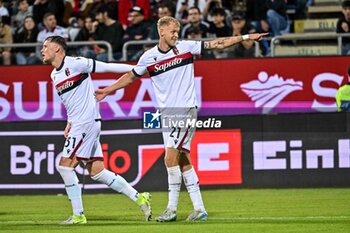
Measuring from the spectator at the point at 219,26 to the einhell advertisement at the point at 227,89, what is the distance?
40.0 inches

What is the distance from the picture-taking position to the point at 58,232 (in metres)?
12.1

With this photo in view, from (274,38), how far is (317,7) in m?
3.35

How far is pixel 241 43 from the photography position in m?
22.2

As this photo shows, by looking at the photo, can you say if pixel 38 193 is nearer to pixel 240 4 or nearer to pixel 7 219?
pixel 7 219

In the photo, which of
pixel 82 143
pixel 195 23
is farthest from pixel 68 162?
pixel 195 23

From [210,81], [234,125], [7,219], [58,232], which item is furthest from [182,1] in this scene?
[58,232]

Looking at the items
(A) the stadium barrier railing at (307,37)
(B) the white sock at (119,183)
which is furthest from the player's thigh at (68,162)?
(A) the stadium barrier railing at (307,37)

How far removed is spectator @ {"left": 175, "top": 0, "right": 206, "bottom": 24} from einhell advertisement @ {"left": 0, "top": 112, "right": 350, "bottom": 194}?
5.50 metres

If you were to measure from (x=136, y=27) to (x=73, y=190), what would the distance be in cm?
1050

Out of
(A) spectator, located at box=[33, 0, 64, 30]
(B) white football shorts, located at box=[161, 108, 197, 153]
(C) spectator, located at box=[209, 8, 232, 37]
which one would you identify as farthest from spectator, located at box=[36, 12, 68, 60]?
(B) white football shorts, located at box=[161, 108, 197, 153]

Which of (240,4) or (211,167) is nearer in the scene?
(211,167)

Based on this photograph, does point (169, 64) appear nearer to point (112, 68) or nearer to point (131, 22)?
point (112, 68)

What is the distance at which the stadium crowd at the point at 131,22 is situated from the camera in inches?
885

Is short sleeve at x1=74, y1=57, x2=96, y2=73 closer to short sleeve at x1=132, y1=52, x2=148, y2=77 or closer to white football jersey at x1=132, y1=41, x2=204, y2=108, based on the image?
short sleeve at x1=132, y1=52, x2=148, y2=77
